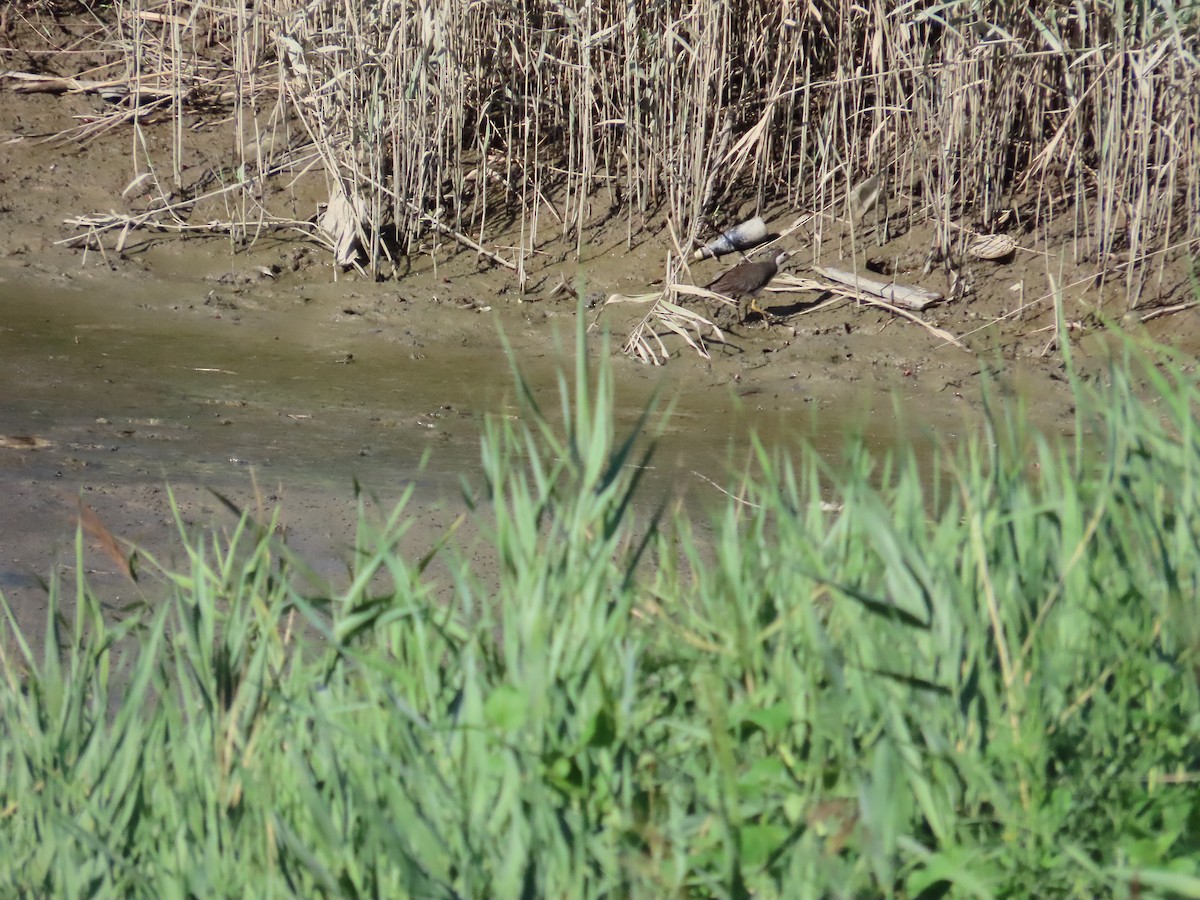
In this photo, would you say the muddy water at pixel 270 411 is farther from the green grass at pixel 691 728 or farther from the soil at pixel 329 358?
the green grass at pixel 691 728

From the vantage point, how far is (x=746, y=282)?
5.86 metres

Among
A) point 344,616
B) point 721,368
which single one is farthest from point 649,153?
point 344,616

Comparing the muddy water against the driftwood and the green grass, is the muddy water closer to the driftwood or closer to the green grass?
the driftwood

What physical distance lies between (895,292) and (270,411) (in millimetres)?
2488

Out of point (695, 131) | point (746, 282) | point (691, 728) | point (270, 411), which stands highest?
point (695, 131)

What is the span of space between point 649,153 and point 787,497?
13.6ft

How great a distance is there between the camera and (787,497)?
2355 mm

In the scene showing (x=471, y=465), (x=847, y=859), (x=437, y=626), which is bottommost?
(x=471, y=465)

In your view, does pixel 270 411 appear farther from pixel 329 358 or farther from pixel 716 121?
pixel 716 121

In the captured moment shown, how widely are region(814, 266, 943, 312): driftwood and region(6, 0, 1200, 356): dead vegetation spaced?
0.62ft

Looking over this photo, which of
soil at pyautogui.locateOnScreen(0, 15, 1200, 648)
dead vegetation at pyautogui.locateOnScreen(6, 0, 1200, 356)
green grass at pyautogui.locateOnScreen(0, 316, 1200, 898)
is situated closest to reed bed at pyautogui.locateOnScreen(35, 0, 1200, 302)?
dead vegetation at pyautogui.locateOnScreen(6, 0, 1200, 356)

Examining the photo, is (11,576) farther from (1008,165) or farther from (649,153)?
(1008,165)

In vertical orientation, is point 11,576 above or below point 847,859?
below

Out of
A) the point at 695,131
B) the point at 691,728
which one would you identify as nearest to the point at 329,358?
the point at 695,131
